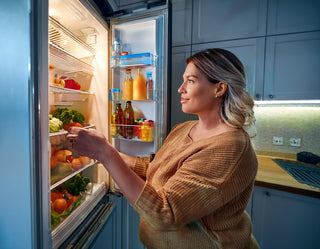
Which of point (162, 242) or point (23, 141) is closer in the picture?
point (23, 141)

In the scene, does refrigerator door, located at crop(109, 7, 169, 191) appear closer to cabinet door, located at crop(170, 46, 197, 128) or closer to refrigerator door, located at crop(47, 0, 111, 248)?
refrigerator door, located at crop(47, 0, 111, 248)

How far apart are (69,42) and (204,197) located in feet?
3.93

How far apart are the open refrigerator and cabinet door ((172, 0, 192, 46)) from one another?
2.14 feet

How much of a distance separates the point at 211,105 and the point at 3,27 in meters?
0.88

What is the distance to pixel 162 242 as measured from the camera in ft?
2.32

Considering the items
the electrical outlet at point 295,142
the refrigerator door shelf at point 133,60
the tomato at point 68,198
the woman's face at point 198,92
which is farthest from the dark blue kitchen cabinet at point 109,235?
the electrical outlet at point 295,142

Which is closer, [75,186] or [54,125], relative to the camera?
[54,125]

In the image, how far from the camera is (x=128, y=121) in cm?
124

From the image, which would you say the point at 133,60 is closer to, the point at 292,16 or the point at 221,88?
the point at 221,88

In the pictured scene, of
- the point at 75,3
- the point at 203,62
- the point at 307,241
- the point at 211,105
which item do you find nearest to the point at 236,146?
the point at 211,105

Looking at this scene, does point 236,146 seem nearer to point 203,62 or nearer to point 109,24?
point 203,62

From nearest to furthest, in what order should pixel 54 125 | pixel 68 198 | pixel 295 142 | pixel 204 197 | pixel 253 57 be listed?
pixel 204 197 → pixel 54 125 → pixel 68 198 → pixel 253 57 → pixel 295 142

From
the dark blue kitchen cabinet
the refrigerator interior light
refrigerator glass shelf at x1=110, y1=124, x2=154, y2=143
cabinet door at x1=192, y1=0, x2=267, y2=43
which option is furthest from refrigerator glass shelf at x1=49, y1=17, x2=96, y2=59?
the refrigerator interior light

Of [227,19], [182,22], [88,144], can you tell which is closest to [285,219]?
[88,144]
